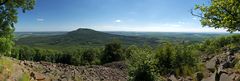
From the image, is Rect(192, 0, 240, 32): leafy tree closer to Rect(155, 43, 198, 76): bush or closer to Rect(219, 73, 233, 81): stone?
Rect(219, 73, 233, 81): stone

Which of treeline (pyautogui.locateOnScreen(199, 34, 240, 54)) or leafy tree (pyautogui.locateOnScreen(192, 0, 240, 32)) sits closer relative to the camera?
leafy tree (pyautogui.locateOnScreen(192, 0, 240, 32))

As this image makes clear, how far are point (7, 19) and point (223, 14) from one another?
18946mm

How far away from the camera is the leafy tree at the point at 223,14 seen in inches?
756

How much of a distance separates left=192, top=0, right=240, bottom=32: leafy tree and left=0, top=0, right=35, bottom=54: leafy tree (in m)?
17.0

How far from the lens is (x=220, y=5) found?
1995 cm

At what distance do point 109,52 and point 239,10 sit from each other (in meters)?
82.1

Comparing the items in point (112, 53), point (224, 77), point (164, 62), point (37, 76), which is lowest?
point (112, 53)

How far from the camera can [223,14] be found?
65.1 ft

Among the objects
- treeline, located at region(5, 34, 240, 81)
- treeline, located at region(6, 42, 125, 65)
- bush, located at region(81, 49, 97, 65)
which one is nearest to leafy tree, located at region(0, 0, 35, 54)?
treeline, located at region(5, 34, 240, 81)

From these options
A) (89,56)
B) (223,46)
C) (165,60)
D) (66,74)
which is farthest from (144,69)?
(89,56)

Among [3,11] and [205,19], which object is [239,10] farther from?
[3,11]

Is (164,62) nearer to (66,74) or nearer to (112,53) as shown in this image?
(66,74)

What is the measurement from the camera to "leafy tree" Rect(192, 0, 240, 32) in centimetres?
1920

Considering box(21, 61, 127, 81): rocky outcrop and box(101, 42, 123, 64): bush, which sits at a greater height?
box(21, 61, 127, 81): rocky outcrop
